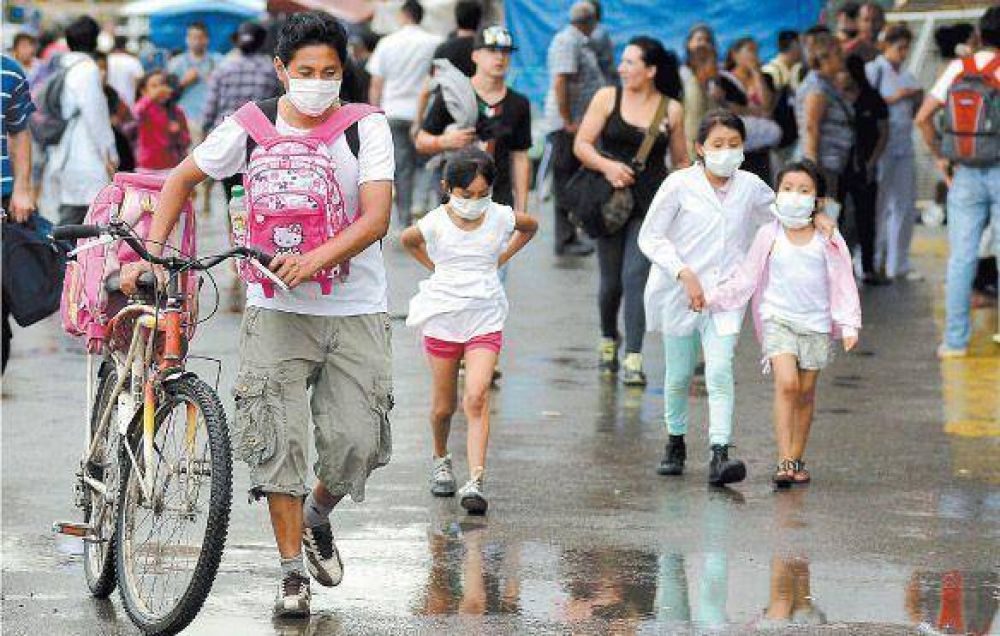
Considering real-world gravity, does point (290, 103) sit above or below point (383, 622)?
above

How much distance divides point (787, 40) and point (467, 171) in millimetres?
11247

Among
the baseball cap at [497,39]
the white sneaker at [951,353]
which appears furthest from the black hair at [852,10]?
the baseball cap at [497,39]

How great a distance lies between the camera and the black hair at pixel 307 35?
269 inches

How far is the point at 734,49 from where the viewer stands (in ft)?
62.8

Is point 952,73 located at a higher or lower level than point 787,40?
higher

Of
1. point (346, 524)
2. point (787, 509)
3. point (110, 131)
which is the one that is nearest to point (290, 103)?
point (346, 524)

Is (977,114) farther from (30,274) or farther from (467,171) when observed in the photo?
(30,274)

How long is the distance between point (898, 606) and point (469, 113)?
18.9ft

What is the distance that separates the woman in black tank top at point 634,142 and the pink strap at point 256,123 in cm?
515

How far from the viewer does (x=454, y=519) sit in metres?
8.61

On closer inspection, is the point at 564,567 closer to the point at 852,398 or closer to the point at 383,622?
the point at 383,622

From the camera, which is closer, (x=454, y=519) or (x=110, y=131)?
(x=454, y=519)

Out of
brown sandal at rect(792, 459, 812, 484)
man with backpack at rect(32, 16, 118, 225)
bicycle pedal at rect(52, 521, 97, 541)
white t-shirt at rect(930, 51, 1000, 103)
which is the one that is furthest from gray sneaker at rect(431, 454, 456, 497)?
man with backpack at rect(32, 16, 118, 225)

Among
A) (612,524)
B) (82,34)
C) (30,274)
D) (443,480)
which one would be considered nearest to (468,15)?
(82,34)
